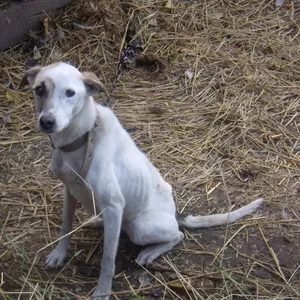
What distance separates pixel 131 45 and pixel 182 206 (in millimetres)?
2103

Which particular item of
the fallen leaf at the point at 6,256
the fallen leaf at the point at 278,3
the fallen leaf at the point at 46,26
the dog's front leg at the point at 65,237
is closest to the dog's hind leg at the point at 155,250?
the dog's front leg at the point at 65,237

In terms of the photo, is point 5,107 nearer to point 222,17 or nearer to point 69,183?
point 69,183

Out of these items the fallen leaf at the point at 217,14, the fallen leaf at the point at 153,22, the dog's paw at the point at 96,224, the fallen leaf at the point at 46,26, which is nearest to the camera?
the dog's paw at the point at 96,224

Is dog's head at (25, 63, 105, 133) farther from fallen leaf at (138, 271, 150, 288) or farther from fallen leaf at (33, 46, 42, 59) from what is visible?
fallen leaf at (33, 46, 42, 59)

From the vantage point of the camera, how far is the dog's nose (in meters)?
3.20

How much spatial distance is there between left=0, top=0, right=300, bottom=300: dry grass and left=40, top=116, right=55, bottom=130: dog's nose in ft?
2.73

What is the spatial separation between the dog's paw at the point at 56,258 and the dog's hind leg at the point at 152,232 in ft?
1.29

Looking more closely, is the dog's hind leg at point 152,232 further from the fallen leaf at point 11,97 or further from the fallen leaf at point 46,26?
the fallen leaf at point 46,26

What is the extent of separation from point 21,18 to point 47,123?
9.54ft

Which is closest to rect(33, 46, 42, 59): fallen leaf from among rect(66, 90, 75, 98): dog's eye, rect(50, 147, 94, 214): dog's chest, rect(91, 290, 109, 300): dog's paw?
rect(50, 147, 94, 214): dog's chest

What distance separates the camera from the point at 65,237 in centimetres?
387

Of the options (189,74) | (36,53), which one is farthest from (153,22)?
(36,53)

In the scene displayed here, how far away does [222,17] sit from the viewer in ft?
21.4

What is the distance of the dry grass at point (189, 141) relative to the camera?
12.4 ft
